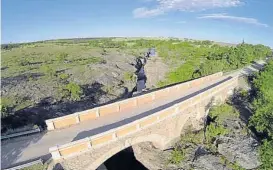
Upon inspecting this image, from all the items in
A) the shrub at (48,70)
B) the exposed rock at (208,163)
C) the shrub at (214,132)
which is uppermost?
the shrub at (48,70)

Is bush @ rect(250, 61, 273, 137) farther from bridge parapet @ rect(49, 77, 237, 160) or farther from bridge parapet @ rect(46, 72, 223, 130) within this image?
bridge parapet @ rect(46, 72, 223, 130)

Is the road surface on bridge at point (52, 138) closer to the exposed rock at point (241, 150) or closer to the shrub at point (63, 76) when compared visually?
the exposed rock at point (241, 150)

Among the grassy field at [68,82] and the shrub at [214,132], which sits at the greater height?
the grassy field at [68,82]

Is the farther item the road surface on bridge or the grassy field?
the grassy field

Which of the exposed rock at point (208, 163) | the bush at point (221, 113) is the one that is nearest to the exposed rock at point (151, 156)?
the exposed rock at point (208, 163)

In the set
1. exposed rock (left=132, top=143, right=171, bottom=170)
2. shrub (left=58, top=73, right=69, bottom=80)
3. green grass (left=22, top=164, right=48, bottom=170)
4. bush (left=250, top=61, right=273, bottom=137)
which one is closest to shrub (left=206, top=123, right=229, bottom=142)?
bush (left=250, top=61, right=273, bottom=137)

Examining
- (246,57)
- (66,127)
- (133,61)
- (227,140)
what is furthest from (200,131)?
(133,61)

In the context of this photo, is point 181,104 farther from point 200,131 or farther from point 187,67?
point 187,67

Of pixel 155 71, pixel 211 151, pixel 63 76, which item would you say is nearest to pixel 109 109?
pixel 211 151

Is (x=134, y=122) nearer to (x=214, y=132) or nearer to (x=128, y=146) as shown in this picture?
(x=128, y=146)
